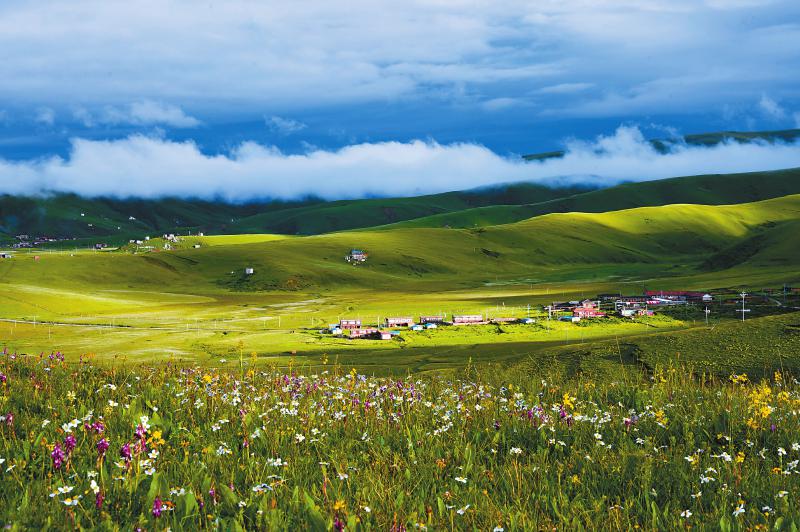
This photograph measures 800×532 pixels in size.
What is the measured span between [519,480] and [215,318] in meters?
169

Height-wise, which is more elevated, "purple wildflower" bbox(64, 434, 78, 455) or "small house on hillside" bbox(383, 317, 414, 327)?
"purple wildflower" bbox(64, 434, 78, 455)

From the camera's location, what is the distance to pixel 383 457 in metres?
8.55

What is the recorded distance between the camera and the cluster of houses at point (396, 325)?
419 ft

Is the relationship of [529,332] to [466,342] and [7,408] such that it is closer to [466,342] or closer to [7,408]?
[466,342]

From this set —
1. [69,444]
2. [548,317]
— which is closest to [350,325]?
[548,317]

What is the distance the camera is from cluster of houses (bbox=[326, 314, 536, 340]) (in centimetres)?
12781

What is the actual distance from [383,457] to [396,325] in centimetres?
13609

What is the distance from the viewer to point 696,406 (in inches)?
422

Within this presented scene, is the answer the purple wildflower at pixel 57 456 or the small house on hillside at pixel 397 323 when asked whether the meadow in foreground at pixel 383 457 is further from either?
the small house on hillside at pixel 397 323

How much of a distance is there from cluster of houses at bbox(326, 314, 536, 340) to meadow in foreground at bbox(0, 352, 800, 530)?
11319 centimetres

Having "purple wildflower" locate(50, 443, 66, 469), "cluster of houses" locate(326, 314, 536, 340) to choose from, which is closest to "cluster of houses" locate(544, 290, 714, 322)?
"cluster of houses" locate(326, 314, 536, 340)

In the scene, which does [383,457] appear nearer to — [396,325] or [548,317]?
[396,325]

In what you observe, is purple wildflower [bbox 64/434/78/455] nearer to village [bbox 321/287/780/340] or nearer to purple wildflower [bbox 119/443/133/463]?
purple wildflower [bbox 119/443/133/463]

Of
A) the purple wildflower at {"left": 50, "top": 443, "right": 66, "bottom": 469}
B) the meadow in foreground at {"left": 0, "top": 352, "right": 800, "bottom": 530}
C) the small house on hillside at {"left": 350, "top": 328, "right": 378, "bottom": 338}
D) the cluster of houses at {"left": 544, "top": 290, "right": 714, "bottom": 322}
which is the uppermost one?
the purple wildflower at {"left": 50, "top": 443, "right": 66, "bottom": 469}
